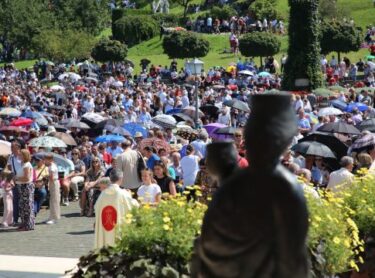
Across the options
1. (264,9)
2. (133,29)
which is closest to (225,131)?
(264,9)

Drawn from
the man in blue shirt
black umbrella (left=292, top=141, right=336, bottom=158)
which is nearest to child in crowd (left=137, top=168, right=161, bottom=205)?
the man in blue shirt

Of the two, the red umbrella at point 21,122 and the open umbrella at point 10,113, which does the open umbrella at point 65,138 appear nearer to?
the red umbrella at point 21,122

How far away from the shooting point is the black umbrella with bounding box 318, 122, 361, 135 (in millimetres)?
19672

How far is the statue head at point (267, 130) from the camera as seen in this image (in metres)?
4.58

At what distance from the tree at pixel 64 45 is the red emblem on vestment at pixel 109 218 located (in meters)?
52.2

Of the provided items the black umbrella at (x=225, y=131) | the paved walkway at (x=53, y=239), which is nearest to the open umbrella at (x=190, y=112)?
the black umbrella at (x=225, y=131)

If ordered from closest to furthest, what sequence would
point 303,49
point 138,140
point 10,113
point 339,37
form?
point 138,140, point 10,113, point 303,49, point 339,37

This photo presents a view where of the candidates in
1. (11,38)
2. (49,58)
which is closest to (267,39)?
(49,58)

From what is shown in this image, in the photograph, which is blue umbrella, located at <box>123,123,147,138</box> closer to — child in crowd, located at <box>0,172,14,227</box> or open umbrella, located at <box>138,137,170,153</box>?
open umbrella, located at <box>138,137,170,153</box>

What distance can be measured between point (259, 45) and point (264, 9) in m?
15.6

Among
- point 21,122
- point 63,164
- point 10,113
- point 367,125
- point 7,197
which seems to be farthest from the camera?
point 10,113

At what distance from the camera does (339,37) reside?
4591 cm

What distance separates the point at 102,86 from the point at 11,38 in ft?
95.9

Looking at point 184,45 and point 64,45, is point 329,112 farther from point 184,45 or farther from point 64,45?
point 64,45
